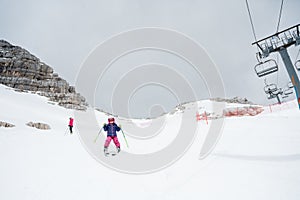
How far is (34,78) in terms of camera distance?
74625mm

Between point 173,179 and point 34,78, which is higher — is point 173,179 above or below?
below

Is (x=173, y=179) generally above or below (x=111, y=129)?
below

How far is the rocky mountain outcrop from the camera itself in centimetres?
6869

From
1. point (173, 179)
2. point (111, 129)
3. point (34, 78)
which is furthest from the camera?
point (34, 78)

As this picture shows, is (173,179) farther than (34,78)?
No

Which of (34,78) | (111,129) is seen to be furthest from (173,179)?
(34,78)

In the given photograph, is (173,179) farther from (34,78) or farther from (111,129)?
(34,78)

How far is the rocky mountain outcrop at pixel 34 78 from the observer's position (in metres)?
68.7

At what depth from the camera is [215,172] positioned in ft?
15.0

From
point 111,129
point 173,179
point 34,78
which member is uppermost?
point 34,78

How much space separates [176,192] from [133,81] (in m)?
20.0

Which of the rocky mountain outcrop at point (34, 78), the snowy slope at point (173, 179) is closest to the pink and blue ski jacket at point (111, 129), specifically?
the snowy slope at point (173, 179)

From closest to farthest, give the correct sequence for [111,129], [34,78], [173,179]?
[173,179] → [111,129] → [34,78]

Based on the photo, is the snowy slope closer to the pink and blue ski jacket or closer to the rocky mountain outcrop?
the pink and blue ski jacket
